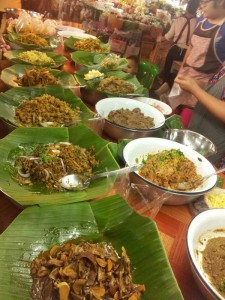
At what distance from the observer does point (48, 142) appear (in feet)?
5.31

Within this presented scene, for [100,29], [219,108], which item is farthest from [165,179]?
[100,29]

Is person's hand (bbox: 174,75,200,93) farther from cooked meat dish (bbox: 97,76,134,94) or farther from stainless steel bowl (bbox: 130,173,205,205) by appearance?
stainless steel bowl (bbox: 130,173,205,205)

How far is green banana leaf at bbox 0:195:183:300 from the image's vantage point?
37.3 inches

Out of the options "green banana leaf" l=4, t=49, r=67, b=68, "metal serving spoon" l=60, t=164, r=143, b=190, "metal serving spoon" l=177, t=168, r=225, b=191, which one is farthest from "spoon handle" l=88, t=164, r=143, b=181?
"green banana leaf" l=4, t=49, r=67, b=68

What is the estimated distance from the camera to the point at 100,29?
5098mm

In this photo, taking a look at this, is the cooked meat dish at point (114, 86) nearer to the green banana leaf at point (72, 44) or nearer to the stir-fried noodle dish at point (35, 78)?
the stir-fried noodle dish at point (35, 78)

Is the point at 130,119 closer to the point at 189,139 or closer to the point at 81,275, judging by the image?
the point at 189,139

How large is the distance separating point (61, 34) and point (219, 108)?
7.88 ft

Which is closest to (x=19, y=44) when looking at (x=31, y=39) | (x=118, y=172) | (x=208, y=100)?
(x=31, y=39)

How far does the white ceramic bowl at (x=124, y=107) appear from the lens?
1854 millimetres

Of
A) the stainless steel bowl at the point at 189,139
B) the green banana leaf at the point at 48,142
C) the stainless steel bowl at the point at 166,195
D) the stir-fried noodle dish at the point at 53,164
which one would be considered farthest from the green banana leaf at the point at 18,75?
the stainless steel bowl at the point at 166,195

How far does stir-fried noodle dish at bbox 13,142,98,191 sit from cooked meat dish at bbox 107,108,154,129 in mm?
472

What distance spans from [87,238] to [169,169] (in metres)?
0.65

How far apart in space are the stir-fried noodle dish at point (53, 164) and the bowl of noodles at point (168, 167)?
0.24 metres
